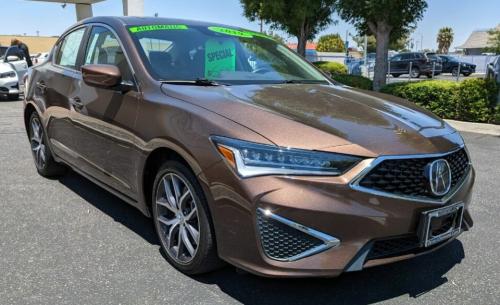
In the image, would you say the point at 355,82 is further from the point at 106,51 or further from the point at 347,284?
the point at 347,284

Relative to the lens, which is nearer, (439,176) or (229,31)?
(439,176)

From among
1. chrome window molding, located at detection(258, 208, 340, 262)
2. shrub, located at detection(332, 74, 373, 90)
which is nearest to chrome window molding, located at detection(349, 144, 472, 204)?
chrome window molding, located at detection(258, 208, 340, 262)

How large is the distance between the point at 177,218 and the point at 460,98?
904 centimetres

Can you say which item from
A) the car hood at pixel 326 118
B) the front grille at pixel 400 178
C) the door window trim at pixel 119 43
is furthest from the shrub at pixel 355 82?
the front grille at pixel 400 178

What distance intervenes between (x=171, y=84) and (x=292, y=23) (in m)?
18.3

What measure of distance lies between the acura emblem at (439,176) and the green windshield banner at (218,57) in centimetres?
168

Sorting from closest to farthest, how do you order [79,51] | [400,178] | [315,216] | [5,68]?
[315,216], [400,178], [79,51], [5,68]

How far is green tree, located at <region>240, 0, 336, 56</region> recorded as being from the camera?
19.5m

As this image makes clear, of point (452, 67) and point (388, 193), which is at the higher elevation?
point (452, 67)

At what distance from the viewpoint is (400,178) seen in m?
2.59

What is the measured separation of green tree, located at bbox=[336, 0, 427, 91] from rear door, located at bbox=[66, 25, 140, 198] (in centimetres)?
963

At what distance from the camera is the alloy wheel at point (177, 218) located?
3.01 metres

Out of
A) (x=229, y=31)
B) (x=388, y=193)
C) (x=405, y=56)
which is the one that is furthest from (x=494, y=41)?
(x=388, y=193)

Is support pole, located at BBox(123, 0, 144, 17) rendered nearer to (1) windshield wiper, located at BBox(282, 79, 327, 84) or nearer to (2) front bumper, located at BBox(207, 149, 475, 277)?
(1) windshield wiper, located at BBox(282, 79, 327, 84)
